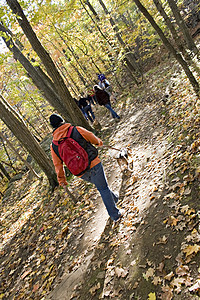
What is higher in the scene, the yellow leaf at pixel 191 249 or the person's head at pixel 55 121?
the person's head at pixel 55 121

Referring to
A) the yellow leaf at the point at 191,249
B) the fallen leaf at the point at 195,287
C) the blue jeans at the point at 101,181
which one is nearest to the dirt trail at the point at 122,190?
the blue jeans at the point at 101,181

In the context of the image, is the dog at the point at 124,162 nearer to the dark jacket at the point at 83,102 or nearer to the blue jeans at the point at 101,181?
the blue jeans at the point at 101,181

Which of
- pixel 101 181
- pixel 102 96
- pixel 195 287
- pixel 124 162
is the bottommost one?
pixel 195 287

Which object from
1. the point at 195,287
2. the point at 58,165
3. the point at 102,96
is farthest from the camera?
the point at 102,96

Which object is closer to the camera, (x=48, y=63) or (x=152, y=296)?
(x=152, y=296)

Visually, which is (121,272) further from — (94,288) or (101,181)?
(101,181)

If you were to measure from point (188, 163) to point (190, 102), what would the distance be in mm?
2431

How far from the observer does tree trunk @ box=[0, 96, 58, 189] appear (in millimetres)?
7320

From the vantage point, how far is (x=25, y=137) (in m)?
7.52

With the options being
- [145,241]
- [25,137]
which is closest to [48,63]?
[25,137]

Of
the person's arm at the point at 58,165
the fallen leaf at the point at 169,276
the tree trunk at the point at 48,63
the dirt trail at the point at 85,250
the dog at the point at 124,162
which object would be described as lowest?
the dirt trail at the point at 85,250

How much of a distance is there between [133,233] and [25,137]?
5.68 m

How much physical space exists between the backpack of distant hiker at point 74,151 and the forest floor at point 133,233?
133 cm

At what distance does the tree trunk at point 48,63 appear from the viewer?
21.2ft
